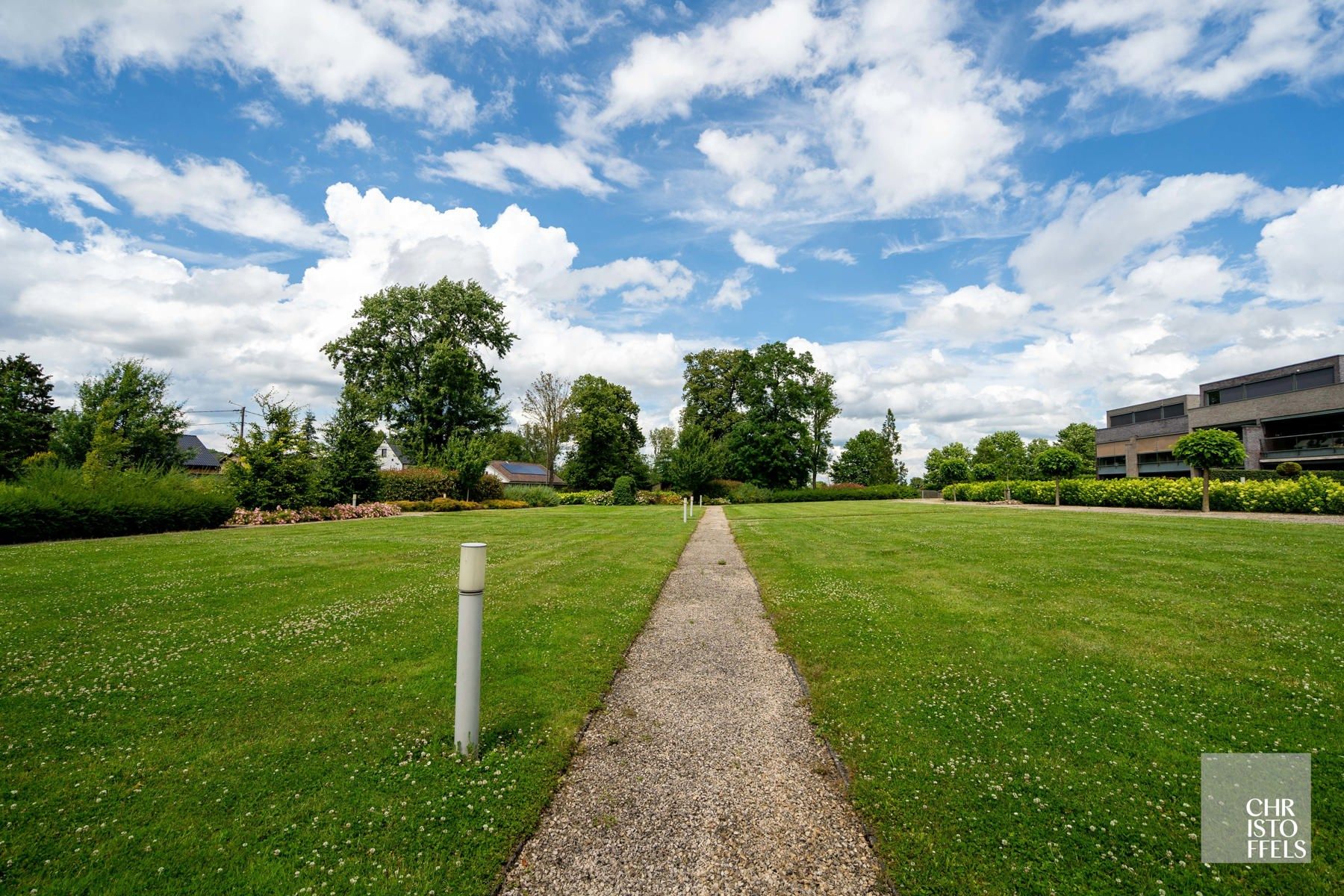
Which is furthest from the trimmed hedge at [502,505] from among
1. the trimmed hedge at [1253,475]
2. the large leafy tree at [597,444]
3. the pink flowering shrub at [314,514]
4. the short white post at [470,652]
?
the trimmed hedge at [1253,475]

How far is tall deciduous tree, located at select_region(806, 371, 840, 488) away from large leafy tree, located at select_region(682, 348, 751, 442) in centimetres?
809

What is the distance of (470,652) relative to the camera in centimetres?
390

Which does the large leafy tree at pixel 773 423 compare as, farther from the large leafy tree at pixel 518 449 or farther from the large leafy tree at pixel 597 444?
the large leafy tree at pixel 518 449

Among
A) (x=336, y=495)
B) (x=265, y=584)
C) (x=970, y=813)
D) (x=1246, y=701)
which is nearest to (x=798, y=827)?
(x=970, y=813)

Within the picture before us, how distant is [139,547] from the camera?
43.7ft

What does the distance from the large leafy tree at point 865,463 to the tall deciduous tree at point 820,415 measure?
486 centimetres

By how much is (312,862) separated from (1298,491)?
31735 millimetres

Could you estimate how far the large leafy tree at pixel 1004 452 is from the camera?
241ft

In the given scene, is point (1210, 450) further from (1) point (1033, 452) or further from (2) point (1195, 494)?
(1) point (1033, 452)

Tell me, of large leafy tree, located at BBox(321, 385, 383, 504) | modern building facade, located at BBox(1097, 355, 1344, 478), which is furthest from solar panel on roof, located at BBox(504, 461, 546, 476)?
modern building facade, located at BBox(1097, 355, 1344, 478)

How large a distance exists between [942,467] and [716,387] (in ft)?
81.4

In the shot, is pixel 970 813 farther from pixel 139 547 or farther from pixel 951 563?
pixel 139 547

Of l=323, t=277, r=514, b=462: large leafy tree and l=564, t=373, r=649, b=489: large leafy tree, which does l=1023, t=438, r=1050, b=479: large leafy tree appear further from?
l=323, t=277, r=514, b=462: large leafy tree

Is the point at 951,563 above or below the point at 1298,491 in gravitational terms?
below
